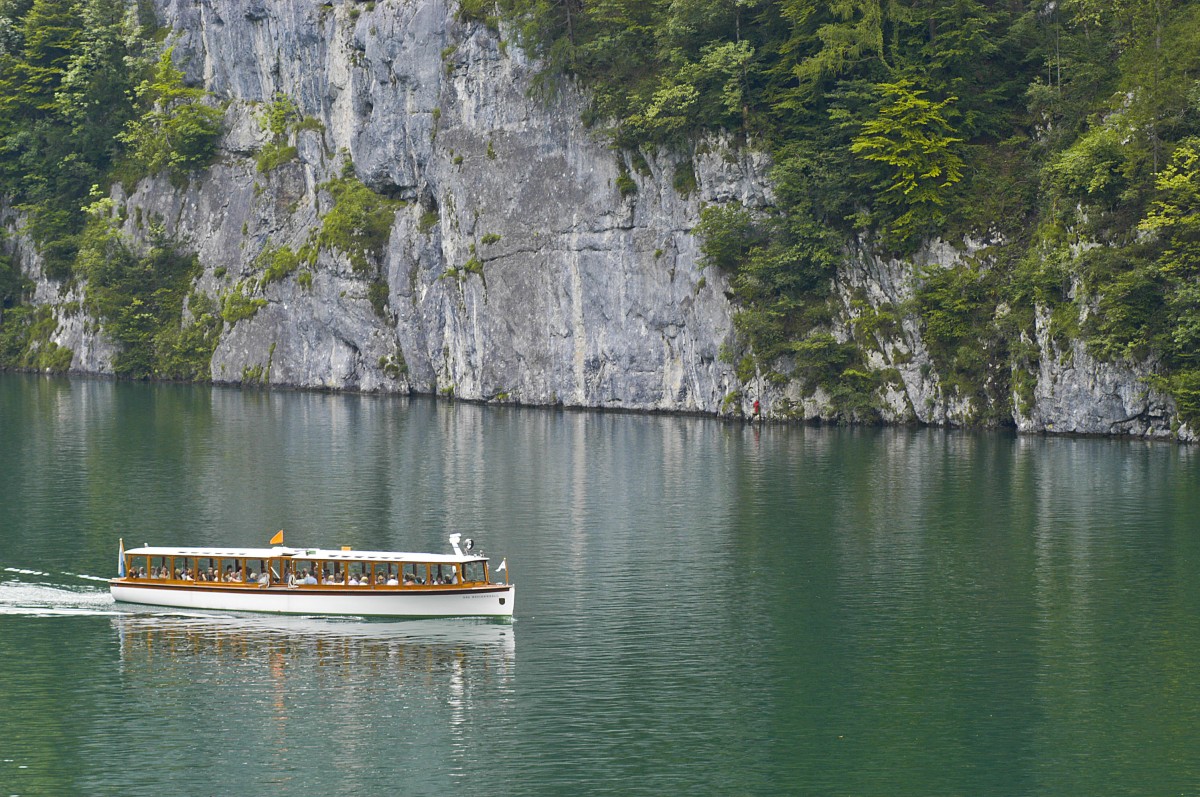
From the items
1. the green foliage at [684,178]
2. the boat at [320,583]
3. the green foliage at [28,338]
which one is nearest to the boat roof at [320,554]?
the boat at [320,583]

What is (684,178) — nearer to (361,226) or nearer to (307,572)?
(361,226)

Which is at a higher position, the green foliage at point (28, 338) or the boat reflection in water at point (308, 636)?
the green foliage at point (28, 338)

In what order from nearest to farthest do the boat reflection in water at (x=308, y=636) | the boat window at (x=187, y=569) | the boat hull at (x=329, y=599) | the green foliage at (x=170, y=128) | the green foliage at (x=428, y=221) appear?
the boat reflection in water at (x=308, y=636) → the boat hull at (x=329, y=599) → the boat window at (x=187, y=569) → the green foliage at (x=428, y=221) → the green foliage at (x=170, y=128)

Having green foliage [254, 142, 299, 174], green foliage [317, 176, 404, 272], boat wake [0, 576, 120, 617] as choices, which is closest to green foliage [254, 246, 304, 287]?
green foliage [317, 176, 404, 272]

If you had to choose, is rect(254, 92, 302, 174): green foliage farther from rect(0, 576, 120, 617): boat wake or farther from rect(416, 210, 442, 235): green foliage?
rect(0, 576, 120, 617): boat wake

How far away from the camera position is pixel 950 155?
326ft

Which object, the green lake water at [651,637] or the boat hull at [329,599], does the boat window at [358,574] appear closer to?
the boat hull at [329,599]

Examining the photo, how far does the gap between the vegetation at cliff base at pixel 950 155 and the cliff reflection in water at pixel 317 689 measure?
5500 cm

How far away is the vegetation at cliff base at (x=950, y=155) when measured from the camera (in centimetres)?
8750

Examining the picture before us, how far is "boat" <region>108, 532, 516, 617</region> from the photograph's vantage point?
49.8m

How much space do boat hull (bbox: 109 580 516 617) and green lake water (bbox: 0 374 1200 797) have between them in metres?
0.58

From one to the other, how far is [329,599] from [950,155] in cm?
6408

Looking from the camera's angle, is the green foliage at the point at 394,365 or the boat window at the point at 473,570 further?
the green foliage at the point at 394,365

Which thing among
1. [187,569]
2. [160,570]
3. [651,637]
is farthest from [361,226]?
[651,637]
